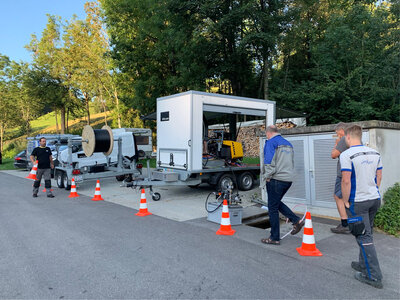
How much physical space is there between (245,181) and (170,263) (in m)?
7.00

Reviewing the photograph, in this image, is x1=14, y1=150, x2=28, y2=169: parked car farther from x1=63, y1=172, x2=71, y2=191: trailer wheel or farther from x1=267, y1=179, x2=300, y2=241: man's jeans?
x1=267, y1=179, x2=300, y2=241: man's jeans

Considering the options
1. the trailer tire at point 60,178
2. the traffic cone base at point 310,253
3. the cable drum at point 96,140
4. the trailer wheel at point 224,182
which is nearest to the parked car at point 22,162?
the trailer tire at point 60,178

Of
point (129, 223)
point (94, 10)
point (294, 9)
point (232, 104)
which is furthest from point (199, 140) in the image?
point (94, 10)

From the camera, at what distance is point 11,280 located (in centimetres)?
381

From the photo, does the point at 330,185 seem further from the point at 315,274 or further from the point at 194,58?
the point at 194,58

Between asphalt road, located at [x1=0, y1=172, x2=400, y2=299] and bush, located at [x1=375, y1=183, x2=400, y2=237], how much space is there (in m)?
0.31

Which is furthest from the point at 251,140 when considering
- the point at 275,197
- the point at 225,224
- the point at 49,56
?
the point at 49,56

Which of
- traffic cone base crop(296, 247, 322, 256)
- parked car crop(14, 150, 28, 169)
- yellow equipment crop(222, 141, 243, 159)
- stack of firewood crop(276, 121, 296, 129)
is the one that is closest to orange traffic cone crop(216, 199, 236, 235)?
traffic cone base crop(296, 247, 322, 256)

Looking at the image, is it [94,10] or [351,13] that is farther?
[94,10]

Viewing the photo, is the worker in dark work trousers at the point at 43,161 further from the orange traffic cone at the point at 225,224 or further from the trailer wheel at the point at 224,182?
the orange traffic cone at the point at 225,224

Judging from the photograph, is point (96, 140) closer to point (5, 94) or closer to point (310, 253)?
point (310, 253)

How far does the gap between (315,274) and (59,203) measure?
25.6 ft

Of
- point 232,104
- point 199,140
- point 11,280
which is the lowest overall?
point 11,280

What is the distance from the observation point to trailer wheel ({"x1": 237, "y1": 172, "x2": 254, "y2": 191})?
35.2 ft
